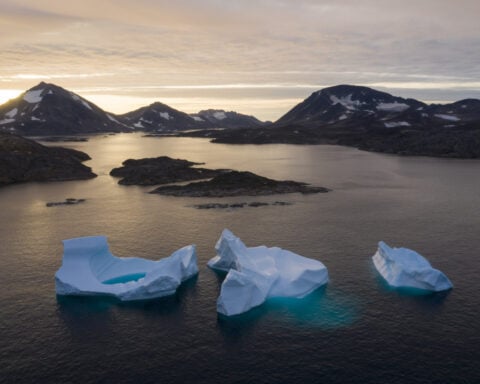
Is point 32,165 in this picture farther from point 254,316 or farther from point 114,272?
point 254,316

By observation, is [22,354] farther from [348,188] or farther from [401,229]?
[348,188]

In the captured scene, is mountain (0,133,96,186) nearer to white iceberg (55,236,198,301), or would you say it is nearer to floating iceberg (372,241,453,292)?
white iceberg (55,236,198,301)

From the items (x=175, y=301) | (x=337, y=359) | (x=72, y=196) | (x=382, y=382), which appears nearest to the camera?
(x=382, y=382)

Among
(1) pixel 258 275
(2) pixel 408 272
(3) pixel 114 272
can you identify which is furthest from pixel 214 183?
(2) pixel 408 272

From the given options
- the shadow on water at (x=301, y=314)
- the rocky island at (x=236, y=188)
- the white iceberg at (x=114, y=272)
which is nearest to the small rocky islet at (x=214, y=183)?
the rocky island at (x=236, y=188)

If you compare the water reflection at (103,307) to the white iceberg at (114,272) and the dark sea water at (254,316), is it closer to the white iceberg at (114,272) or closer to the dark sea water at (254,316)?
the dark sea water at (254,316)

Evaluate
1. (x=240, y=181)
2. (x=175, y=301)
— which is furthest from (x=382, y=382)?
(x=240, y=181)
